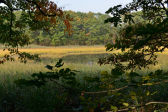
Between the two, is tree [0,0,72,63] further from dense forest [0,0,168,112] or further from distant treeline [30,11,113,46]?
distant treeline [30,11,113,46]

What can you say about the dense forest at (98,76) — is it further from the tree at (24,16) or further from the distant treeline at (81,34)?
the distant treeline at (81,34)

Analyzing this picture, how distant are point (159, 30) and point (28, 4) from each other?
5.91 metres

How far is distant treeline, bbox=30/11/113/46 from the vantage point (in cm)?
6788

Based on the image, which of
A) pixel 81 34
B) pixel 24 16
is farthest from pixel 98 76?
pixel 81 34

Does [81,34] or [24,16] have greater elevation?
[81,34]

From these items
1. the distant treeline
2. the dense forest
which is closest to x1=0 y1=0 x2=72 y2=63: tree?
the dense forest

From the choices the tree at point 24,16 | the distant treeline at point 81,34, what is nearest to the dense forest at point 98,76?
the tree at point 24,16

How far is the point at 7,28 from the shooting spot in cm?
684

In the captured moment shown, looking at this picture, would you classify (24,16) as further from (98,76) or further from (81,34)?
(81,34)

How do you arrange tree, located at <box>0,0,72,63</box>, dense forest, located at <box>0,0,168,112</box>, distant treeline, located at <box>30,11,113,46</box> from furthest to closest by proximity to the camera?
distant treeline, located at <box>30,11,113,46</box> < tree, located at <box>0,0,72,63</box> < dense forest, located at <box>0,0,168,112</box>

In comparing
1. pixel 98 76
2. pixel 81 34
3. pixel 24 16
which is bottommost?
pixel 98 76

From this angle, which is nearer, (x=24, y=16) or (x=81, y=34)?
(x=24, y=16)

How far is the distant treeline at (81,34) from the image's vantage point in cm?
6788

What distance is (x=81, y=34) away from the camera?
6975cm
